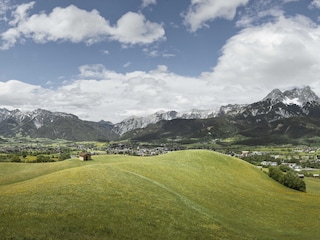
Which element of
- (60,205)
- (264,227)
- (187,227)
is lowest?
(264,227)

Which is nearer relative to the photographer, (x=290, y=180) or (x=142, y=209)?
(x=142, y=209)

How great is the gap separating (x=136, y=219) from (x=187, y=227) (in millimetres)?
7094

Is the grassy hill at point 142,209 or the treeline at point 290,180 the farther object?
the treeline at point 290,180

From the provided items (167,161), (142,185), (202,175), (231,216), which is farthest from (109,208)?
(167,161)

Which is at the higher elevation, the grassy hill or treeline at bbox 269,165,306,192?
the grassy hill

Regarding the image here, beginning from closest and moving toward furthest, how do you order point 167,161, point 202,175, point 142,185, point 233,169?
point 142,185, point 202,175, point 167,161, point 233,169

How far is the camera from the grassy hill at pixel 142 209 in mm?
32119

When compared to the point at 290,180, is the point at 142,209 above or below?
above

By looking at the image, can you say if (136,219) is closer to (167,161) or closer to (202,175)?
(202,175)

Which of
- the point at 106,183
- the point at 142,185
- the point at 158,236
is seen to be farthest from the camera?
the point at 142,185

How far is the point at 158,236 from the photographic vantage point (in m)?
34.2

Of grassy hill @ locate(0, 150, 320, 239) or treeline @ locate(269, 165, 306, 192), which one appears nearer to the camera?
grassy hill @ locate(0, 150, 320, 239)

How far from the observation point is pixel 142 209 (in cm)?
4297

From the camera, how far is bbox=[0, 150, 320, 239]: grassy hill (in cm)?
3212
